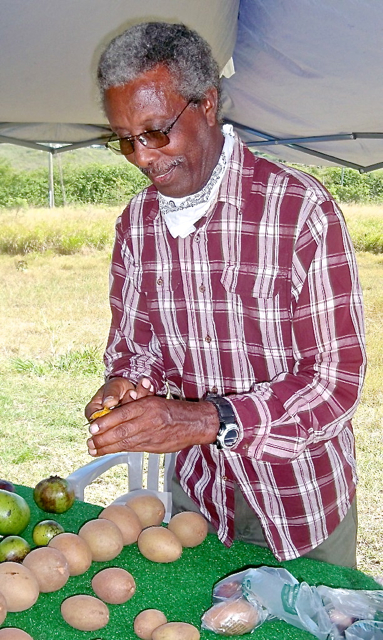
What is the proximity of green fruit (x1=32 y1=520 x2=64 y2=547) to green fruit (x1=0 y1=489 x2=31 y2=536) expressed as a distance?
76 mm

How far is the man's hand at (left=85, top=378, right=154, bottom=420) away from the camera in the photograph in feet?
5.42

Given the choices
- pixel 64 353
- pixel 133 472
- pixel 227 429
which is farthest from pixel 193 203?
pixel 64 353

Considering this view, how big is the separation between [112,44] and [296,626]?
4.32 ft

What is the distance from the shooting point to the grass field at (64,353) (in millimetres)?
5586

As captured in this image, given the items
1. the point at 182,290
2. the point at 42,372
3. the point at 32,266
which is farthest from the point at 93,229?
the point at 182,290

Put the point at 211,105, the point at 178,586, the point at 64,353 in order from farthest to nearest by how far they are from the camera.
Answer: the point at 64,353 → the point at 211,105 → the point at 178,586

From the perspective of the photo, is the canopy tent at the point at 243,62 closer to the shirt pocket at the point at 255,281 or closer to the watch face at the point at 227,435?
the shirt pocket at the point at 255,281

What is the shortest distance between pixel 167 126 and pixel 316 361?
2.06 ft

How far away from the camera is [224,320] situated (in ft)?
5.68

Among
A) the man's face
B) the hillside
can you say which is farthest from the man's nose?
the hillside

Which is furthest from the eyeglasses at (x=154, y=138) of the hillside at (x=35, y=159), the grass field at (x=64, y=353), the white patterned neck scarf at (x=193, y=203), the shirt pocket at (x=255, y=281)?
the hillside at (x=35, y=159)

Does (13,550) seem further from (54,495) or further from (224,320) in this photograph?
(224,320)

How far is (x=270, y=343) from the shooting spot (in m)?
1.68

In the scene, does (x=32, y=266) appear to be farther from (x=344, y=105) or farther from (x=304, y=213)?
(x=304, y=213)
